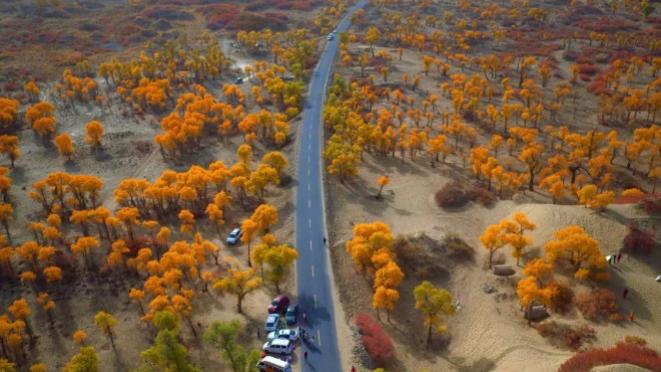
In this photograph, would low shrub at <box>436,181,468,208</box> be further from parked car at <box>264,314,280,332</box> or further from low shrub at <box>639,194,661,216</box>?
parked car at <box>264,314,280,332</box>

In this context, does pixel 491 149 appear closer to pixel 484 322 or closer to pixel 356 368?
pixel 484 322

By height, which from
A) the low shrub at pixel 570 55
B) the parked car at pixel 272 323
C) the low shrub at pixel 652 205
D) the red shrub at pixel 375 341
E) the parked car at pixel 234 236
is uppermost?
the low shrub at pixel 570 55

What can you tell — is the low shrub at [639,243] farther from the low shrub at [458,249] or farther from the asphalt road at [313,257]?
the asphalt road at [313,257]

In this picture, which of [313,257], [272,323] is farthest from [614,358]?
[313,257]

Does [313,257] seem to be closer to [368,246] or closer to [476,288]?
[368,246]

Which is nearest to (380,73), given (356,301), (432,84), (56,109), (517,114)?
(432,84)

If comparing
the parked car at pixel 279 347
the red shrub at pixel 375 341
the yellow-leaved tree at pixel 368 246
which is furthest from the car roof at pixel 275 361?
the yellow-leaved tree at pixel 368 246
